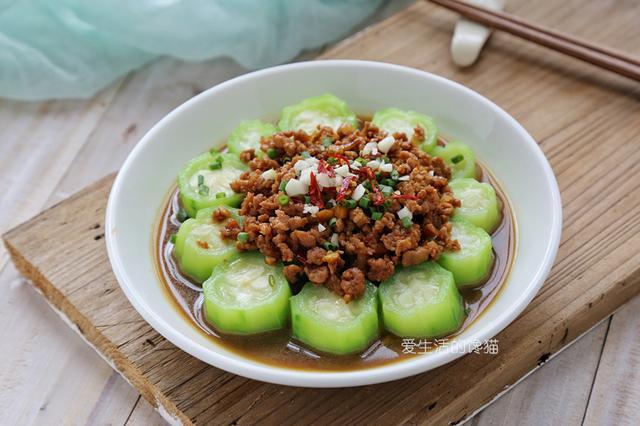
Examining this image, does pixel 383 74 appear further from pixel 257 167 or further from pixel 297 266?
pixel 297 266

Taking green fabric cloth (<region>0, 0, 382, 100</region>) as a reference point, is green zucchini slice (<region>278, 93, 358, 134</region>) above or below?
above

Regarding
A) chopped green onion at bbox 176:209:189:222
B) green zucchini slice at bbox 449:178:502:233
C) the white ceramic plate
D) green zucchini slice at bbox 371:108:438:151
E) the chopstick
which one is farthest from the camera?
the chopstick

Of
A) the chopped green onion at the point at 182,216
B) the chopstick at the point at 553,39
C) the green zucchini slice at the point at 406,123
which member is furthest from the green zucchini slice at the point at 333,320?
the chopstick at the point at 553,39

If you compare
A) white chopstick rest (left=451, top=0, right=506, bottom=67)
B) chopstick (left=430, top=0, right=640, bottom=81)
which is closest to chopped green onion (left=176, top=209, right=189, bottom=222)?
white chopstick rest (left=451, top=0, right=506, bottom=67)

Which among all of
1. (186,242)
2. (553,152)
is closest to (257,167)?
(186,242)

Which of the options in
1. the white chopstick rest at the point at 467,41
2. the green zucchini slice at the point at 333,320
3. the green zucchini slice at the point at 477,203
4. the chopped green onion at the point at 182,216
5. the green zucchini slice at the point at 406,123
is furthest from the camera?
the white chopstick rest at the point at 467,41

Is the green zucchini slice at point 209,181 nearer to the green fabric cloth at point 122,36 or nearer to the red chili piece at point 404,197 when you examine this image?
the red chili piece at point 404,197

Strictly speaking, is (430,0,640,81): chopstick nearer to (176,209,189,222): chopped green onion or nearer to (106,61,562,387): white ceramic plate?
(106,61,562,387): white ceramic plate
